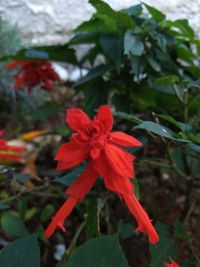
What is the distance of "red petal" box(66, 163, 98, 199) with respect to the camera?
0.61 metres

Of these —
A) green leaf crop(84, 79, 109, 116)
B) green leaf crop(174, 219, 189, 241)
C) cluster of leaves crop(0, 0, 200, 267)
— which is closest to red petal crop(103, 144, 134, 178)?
cluster of leaves crop(0, 0, 200, 267)

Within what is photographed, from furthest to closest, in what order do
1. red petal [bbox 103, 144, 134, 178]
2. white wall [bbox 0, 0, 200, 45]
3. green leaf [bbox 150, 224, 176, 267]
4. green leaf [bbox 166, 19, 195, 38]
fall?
white wall [bbox 0, 0, 200, 45]
green leaf [bbox 166, 19, 195, 38]
green leaf [bbox 150, 224, 176, 267]
red petal [bbox 103, 144, 134, 178]

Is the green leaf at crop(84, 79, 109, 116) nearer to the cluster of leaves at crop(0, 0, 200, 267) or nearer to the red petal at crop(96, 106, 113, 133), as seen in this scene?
the cluster of leaves at crop(0, 0, 200, 267)

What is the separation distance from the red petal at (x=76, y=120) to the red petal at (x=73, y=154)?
0.02 m

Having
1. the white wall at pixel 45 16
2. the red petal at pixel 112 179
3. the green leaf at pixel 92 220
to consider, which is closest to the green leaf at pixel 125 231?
the green leaf at pixel 92 220

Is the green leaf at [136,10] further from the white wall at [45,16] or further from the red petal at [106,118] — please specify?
the white wall at [45,16]

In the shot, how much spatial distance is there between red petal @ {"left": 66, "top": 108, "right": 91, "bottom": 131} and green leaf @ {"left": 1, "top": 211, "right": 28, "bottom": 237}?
370 millimetres

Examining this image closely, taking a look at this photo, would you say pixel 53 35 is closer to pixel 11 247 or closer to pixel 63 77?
pixel 63 77

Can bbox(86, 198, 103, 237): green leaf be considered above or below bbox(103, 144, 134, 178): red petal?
below

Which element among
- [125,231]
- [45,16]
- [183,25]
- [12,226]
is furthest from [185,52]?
[45,16]

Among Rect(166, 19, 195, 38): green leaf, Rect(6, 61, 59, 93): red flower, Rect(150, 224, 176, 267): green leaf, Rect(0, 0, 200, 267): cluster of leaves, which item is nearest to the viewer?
Rect(150, 224, 176, 267): green leaf

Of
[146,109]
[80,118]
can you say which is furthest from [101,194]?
[80,118]

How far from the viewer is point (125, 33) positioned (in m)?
0.94

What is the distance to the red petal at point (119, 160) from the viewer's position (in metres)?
0.57
